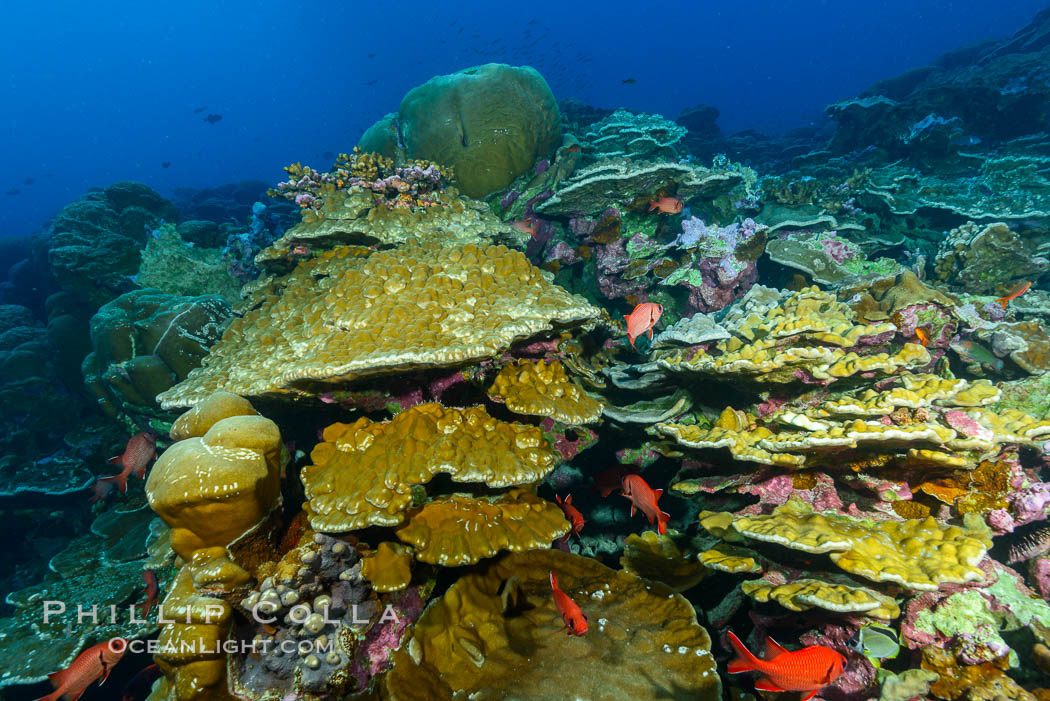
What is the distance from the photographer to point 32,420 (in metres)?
7.14

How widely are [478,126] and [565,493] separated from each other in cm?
678

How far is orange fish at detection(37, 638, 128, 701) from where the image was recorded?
2781 millimetres

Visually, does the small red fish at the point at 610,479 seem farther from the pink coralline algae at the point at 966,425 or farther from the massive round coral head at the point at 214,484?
the massive round coral head at the point at 214,484

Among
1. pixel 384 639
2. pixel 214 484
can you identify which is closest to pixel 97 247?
pixel 214 484

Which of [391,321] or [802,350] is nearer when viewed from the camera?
[802,350]

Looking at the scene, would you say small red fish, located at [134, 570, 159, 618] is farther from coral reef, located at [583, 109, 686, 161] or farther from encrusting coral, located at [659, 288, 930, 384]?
coral reef, located at [583, 109, 686, 161]

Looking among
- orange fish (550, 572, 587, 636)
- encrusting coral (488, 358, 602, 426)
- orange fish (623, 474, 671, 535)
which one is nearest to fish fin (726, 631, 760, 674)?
orange fish (550, 572, 587, 636)

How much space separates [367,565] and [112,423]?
7129 millimetres

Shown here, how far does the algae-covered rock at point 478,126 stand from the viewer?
24.1 ft

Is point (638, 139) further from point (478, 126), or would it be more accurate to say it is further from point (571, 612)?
point (571, 612)

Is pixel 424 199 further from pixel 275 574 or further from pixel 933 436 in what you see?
pixel 933 436

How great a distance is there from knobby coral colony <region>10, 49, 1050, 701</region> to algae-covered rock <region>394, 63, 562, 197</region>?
11.0 feet

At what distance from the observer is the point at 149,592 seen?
3488 mm

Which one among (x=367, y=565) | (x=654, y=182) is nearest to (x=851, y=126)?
(x=654, y=182)
